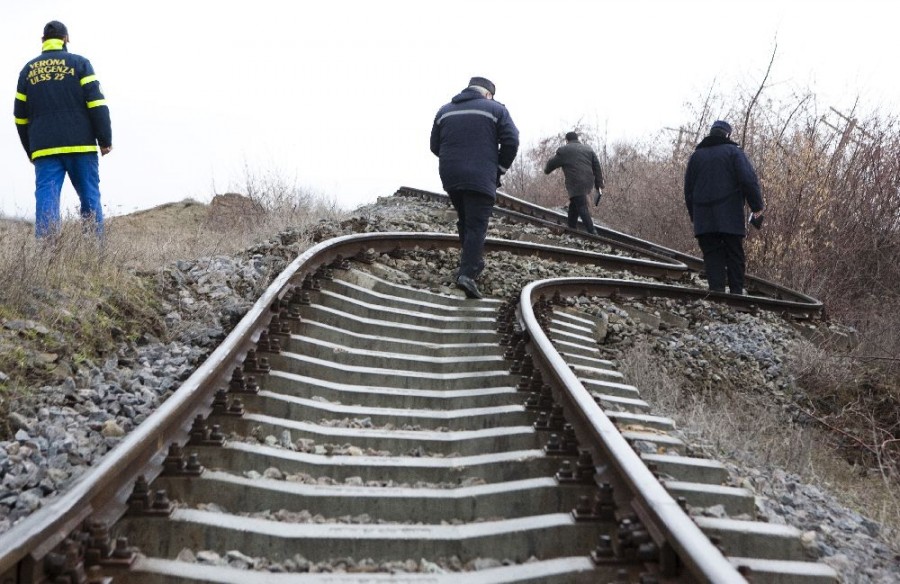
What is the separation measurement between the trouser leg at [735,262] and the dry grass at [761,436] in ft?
7.52

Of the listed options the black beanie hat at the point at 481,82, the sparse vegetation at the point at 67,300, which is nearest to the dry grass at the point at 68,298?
the sparse vegetation at the point at 67,300

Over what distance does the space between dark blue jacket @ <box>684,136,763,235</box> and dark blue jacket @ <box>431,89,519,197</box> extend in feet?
10.3

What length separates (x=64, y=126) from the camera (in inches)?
311

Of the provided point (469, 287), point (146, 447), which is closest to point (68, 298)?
point (146, 447)

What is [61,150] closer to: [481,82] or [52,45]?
[52,45]

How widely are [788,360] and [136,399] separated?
624 cm

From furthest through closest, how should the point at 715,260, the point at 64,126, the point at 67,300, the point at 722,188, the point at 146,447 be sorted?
the point at 715,260 → the point at 722,188 → the point at 64,126 → the point at 67,300 → the point at 146,447

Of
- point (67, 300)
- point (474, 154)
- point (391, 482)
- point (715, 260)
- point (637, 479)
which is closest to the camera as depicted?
point (637, 479)

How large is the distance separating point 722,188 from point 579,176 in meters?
4.29

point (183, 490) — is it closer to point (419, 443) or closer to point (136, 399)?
point (136, 399)

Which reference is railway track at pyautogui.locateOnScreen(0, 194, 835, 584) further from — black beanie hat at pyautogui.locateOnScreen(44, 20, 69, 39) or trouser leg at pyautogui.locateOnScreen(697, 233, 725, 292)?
trouser leg at pyautogui.locateOnScreen(697, 233, 725, 292)

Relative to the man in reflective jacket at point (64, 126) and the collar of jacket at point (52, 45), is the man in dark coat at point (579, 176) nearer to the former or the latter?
the man in reflective jacket at point (64, 126)

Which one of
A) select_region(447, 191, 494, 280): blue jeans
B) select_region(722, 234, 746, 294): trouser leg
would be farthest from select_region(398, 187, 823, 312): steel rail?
select_region(447, 191, 494, 280): blue jeans

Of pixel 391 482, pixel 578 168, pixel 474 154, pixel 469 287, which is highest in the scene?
pixel 578 168
